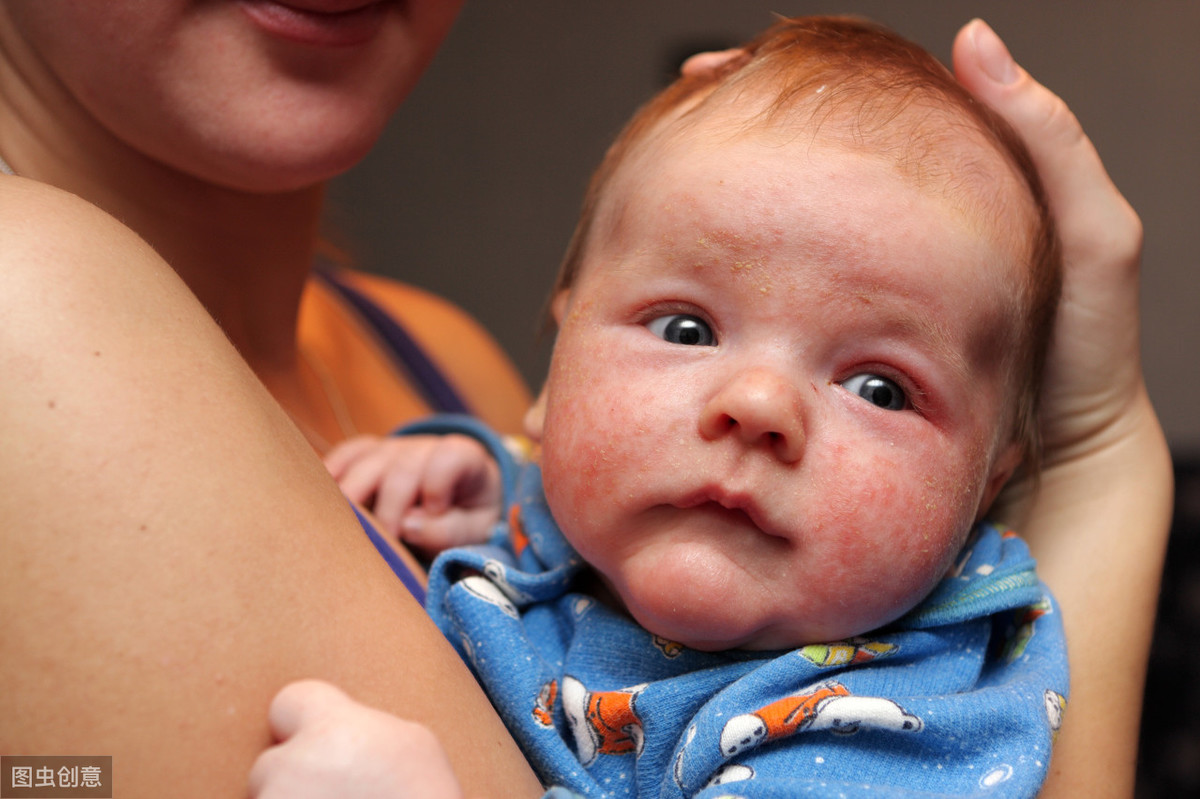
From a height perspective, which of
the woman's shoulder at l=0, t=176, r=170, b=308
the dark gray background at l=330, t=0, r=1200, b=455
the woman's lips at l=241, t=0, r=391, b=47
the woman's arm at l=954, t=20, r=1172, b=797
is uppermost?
the woman's lips at l=241, t=0, r=391, b=47

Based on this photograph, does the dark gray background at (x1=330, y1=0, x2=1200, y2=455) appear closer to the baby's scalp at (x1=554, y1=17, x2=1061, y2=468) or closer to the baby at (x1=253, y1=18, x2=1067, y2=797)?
the baby's scalp at (x1=554, y1=17, x2=1061, y2=468)

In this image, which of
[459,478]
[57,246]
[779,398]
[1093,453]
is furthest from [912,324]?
[57,246]

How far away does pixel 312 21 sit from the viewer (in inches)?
39.0

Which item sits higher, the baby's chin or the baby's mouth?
the baby's mouth

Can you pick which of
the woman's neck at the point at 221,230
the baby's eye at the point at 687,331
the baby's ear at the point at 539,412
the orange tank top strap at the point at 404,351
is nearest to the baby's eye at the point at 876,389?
the baby's eye at the point at 687,331

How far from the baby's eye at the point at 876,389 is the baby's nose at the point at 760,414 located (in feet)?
0.28

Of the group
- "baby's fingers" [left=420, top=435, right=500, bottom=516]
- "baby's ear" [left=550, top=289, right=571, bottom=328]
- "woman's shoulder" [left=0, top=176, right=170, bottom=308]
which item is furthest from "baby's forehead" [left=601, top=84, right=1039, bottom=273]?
"woman's shoulder" [left=0, top=176, right=170, bottom=308]

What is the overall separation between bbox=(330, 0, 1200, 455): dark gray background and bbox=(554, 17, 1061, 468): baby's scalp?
245 cm

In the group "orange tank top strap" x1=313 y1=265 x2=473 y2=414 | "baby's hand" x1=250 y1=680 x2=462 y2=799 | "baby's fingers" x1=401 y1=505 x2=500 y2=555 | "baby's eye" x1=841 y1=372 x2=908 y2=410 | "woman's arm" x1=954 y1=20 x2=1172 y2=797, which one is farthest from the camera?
"orange tank top strap" x1=313 y1=265 x2=473 y2=414

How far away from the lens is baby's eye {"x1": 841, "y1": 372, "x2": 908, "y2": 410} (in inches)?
34.6

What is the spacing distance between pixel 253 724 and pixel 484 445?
0.69 metres

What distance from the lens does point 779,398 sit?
0.79m

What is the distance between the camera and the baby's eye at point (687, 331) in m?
0.89

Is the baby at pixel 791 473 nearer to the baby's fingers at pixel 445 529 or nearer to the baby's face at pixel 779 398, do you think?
the baby's face at pixel 779 398
